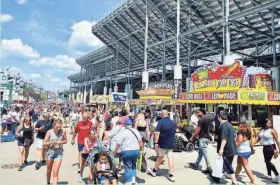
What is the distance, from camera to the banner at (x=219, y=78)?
1323 cm

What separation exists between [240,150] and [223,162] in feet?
1.67

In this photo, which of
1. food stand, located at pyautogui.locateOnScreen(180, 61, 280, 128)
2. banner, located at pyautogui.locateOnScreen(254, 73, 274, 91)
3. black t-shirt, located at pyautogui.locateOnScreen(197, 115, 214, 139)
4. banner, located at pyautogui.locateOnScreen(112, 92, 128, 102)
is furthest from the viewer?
banner, located at pyautogui.locateOnScreen(112, 92, 128, 102)

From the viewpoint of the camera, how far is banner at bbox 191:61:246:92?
13.2m

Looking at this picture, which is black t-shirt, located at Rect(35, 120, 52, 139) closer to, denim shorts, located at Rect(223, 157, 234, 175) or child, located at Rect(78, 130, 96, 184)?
child, located at Rect(78, 130, 96, 184)

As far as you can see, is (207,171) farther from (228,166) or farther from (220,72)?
(220,72)

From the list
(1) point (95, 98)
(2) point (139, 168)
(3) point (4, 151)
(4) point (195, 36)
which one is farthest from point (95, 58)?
(2) point (139, 168)

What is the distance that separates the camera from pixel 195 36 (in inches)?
1176

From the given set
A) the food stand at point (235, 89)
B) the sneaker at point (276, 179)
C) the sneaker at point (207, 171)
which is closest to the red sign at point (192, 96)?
the food stand at point (235, 89)

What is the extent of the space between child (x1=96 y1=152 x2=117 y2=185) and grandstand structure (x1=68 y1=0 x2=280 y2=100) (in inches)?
592

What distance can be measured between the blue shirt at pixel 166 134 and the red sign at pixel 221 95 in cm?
728

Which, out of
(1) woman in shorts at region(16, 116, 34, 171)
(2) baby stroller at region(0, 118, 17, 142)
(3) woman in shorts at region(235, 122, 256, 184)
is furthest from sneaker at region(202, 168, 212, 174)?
(2) baby stroller at region(0, 118, 17, 142)

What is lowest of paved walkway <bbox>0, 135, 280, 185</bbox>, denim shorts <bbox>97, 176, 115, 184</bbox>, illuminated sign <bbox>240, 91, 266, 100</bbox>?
paved walkway <bbox>0, 135, 280, 185</bbox>

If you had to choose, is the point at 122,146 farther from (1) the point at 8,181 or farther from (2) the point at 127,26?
(2) the point at 127,26

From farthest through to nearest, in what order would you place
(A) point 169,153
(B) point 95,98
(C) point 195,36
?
(B) point 95,98
(C) point 195,36
(A) point 169,153
